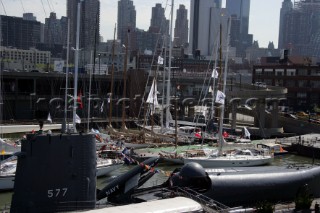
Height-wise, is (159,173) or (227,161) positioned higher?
(227,161)

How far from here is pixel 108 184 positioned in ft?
69.8

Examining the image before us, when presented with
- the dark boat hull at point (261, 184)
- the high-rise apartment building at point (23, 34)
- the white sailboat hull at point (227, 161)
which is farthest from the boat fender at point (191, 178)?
the high-rise apartment building at point (23, 34)

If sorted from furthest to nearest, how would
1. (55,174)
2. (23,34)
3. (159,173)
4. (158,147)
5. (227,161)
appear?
1. (23,34)
2. (158,147)
3. (227,161)
4. (159,173)
5. (55,174)

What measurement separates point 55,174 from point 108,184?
588 centimetres

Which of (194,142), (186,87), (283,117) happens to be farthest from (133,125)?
(186,87)

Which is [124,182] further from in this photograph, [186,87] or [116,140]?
[186,87]

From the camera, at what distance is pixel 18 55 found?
176m

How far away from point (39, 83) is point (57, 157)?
221ft

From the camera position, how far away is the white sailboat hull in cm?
4209

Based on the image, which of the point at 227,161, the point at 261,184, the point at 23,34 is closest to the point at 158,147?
the point at 227,161

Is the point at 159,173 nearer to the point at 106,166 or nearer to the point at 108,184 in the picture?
the point at 106,166

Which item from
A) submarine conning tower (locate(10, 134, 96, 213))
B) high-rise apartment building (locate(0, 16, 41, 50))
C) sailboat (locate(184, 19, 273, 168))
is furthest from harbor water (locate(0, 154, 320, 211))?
high-rise apartment building (locate(0, 16, 41, 50))

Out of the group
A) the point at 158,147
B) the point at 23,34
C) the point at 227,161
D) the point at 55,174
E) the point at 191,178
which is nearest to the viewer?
the point at 55,174

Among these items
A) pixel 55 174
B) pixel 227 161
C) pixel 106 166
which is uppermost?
pixel 55 174
